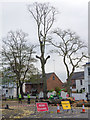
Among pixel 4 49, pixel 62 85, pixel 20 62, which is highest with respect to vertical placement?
pixel 4 49

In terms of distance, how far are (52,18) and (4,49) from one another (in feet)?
38.8

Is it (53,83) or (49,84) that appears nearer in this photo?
(49,84)

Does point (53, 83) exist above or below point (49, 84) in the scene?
above

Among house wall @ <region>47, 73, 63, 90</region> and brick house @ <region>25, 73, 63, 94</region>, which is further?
house wall @ <region>47, 73, 63, 90</region>

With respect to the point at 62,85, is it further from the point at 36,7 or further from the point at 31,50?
the point at 36,7

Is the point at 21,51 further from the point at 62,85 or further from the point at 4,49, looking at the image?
the point at 62,85

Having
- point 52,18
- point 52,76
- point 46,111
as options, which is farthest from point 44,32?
point 52,76

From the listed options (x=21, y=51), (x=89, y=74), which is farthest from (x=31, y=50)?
(x=89, y=74)

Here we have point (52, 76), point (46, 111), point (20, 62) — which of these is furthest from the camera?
point (52, 76)

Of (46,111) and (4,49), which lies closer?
(46,111)

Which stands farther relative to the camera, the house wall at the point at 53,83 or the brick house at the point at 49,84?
the house wall at the point at 53,83

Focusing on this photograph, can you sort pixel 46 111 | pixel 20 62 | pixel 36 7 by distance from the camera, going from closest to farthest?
pixel 46 111 → pixel 36 7 → pixel 20 62

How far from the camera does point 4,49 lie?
42.2 m

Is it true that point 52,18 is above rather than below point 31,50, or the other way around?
above
